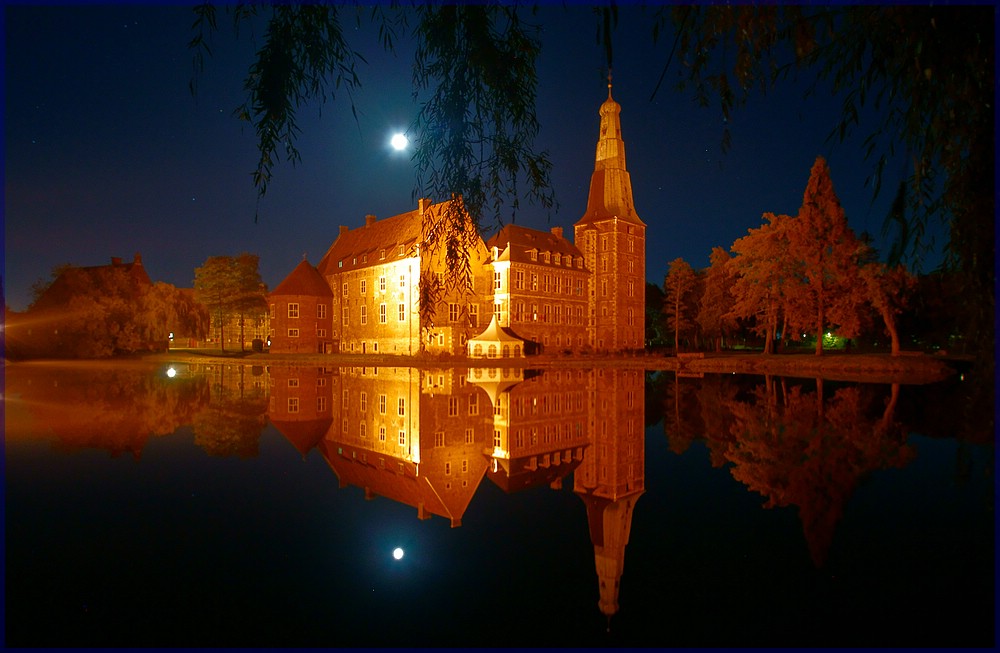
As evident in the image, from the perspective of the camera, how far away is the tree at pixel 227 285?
44.3 metres

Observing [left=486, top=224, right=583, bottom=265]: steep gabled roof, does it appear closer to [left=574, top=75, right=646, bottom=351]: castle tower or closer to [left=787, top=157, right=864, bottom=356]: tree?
[left=574, top=75, right=646, bottom=351]: castle tower

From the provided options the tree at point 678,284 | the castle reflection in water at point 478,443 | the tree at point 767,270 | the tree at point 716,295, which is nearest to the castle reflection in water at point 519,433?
the castle reflection in water at point 478,443

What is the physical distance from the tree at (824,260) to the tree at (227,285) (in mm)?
40502

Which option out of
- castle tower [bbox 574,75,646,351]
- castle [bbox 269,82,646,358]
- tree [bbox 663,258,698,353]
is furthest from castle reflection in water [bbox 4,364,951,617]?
tree [bbox 663,258,698,353]

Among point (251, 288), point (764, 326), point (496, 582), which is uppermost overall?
point (251, 288)

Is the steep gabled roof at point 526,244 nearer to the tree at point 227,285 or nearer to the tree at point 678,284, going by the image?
the tree at point 678,284

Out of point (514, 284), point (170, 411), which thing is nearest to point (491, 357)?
point (514, 284)

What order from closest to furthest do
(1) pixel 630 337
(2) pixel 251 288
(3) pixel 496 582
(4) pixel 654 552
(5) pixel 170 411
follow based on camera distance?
(3) pixel 496 582
(4) pixel 654 552
(5) pixel 170 411
(2) pixel 251 288
(1) pixel 630 337

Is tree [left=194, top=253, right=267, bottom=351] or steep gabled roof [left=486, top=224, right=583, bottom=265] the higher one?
steep gabled roof [left=486, top=224, right=583, bottom=265]

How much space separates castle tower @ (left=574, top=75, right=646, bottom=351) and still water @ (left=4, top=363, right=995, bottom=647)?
41.6 m

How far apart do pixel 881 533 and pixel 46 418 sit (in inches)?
606

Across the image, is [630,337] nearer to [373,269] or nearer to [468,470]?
[373,269]

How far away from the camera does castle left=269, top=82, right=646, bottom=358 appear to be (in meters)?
44.6

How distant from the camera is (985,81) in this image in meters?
3.64
